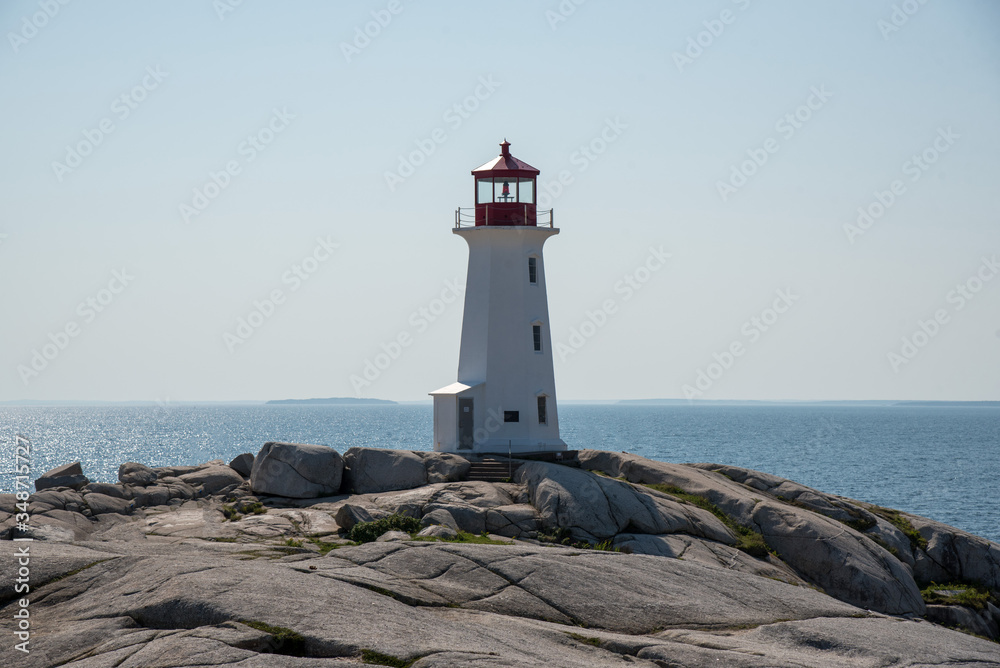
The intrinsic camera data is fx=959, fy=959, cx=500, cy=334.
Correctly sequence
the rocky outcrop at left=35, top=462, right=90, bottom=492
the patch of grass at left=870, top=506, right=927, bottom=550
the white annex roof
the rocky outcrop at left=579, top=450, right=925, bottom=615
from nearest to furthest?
1. the rocky outcrop at left=579, top=450, right=925, bottom=615
2. the rocky outcrop at left=35, top=462, right=90, bottom=492
3. the patch of grass at left=870, top=506, right=927, bottom=550
4. the white annex roof

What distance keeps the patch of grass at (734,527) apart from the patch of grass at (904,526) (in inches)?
260

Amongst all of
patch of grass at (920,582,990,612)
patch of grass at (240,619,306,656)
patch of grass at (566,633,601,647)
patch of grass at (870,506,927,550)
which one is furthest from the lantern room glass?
patch of grass at (240,619,306,656)

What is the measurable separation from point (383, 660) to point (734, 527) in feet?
64.1

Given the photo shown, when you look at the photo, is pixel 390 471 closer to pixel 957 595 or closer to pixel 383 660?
pixel 383 660

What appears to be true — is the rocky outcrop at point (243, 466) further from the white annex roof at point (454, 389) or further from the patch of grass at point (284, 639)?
the patch of grass at point (284, 639)

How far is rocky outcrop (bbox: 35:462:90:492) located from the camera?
98.3ft

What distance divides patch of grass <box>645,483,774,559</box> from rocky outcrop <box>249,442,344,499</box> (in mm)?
11201

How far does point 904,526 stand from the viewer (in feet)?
115

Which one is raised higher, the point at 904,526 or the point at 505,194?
the point at 505,194

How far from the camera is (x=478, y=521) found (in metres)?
28.9

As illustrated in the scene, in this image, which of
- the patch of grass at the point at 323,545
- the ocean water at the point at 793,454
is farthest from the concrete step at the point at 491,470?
the ocean water at the point at 793,454

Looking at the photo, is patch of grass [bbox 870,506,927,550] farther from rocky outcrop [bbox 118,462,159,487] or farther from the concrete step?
rocky outcrop [bbox 118,462,159,487]

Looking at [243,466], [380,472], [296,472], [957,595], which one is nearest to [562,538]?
[380,472]

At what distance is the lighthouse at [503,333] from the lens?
122 feet
